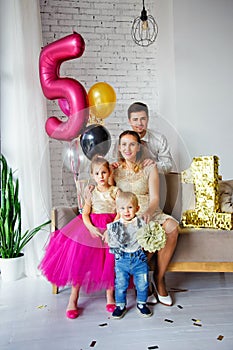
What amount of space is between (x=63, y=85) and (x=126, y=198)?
0.98m

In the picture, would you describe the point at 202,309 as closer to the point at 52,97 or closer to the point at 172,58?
the point at 52,97

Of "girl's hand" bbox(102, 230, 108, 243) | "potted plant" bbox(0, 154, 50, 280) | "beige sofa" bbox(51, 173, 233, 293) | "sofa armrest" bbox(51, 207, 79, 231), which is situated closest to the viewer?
"girl's hand" bbox(102, 230, 108, 243)

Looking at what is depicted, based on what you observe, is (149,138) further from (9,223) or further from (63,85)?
Answer: (9,223)

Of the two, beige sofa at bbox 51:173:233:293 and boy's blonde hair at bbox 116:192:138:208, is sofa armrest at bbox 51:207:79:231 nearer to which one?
beige sofa at bbox 51:173:233:293

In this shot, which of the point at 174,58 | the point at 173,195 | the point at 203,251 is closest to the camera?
the point at 203,251

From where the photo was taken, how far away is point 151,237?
223 centimetres

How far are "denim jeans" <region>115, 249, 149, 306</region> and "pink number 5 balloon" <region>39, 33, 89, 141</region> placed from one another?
77 centimetres

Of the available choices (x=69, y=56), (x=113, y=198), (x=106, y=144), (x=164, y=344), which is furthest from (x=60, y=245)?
(x=69, y=56)

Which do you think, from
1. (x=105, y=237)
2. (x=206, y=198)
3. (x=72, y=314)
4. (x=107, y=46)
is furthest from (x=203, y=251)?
(x=107, y=46)

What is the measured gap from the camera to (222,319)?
7.28 ft

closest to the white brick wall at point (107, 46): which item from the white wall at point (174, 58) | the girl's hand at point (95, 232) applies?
the white wall at point (174, 58)

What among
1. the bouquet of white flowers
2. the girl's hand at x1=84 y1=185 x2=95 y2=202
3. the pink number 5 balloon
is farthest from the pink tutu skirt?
the pink number 5 balloon

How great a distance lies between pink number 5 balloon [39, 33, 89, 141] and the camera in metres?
2.56

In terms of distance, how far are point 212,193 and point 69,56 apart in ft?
4.31
